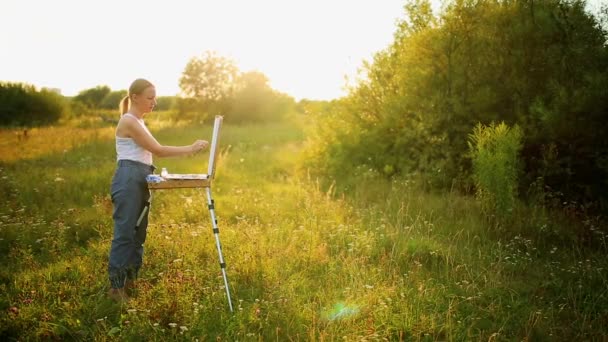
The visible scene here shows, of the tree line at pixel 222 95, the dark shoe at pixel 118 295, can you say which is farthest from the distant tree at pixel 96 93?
the dark shoe at pixel 118 295

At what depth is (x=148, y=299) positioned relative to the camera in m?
4.50

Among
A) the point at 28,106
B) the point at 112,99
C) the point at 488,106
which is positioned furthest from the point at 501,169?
the point at 112,99

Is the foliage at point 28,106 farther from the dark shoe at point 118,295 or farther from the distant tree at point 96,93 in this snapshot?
the distant tree at point 96,93

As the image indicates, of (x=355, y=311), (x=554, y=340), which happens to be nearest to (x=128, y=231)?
(x=355, y=311)

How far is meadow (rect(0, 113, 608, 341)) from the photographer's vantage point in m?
4.00

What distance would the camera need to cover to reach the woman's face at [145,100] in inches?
176

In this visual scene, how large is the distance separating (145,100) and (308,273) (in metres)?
2.85

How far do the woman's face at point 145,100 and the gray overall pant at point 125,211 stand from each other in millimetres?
606

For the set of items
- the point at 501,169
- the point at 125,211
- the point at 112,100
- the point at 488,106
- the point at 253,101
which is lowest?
the point at 125,211

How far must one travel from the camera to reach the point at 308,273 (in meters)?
5.23

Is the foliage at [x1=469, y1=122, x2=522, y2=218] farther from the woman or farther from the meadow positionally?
the woman

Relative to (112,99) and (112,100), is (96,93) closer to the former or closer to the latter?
(112,99)

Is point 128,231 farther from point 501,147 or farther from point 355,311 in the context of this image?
point 501,147

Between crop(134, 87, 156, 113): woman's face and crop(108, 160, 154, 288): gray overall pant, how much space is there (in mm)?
606
